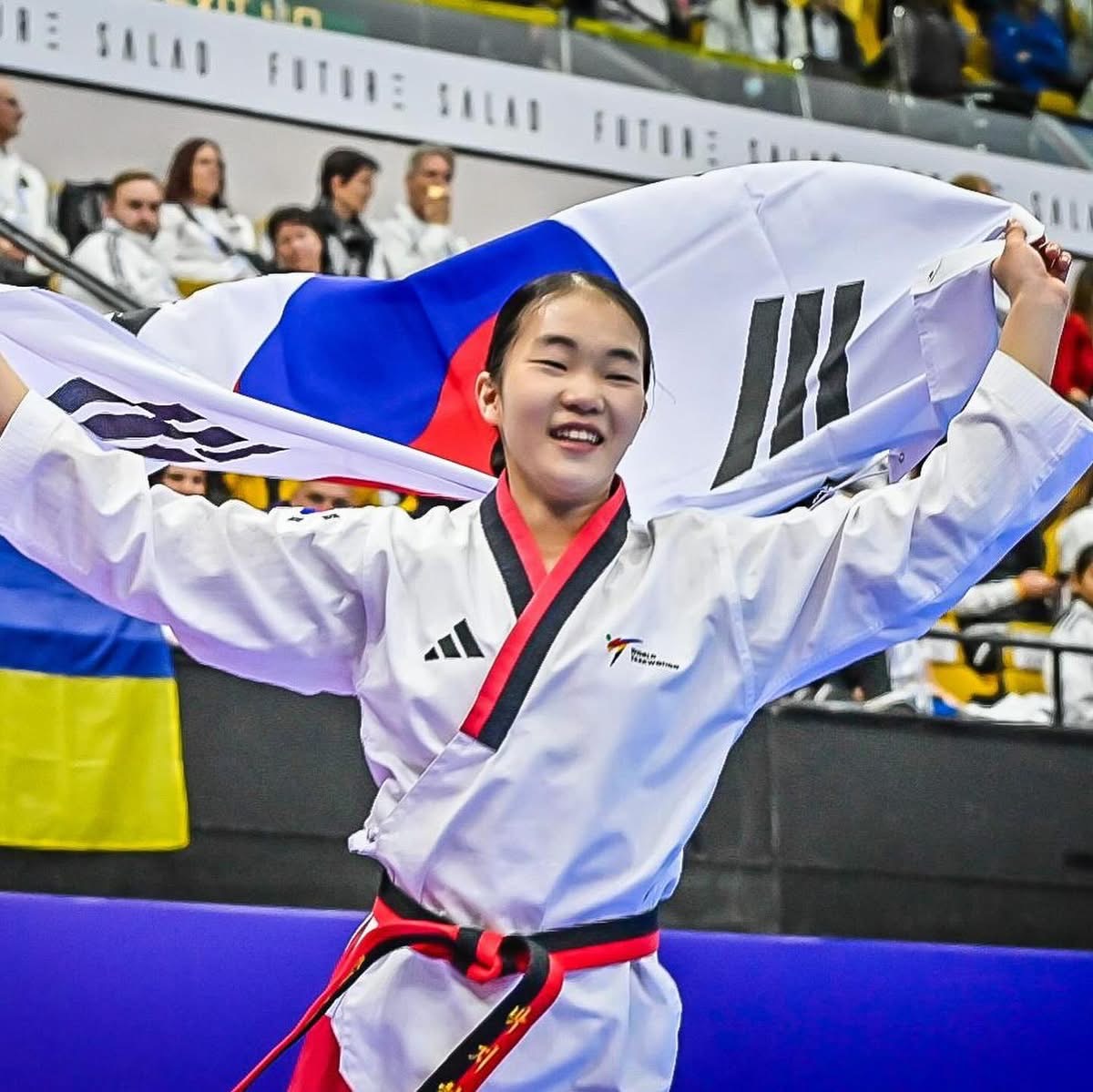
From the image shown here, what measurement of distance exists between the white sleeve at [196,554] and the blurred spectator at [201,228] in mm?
3779

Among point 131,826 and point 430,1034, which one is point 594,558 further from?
point 131,826

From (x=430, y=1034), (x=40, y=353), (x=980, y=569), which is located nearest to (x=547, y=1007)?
(x=430, y=1034)

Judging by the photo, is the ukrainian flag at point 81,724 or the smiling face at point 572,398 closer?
the smiling face at point 572,398

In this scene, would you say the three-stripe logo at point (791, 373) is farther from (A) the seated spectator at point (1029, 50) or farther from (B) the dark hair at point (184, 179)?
(A) the seated spectator at point (1029, 50)

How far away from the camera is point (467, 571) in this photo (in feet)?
5.59

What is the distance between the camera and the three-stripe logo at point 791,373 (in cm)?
224

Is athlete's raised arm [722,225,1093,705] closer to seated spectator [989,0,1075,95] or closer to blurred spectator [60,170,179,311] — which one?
blurred spectator [60,170,179,311]

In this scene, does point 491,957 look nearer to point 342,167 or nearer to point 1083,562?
point 1083,562

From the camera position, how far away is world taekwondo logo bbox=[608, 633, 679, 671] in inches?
63.9

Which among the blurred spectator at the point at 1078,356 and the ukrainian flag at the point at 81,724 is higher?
the blurred spectator at the point at 1078,356

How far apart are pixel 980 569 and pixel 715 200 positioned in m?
0.85

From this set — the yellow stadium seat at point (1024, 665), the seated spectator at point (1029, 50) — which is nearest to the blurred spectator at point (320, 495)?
the yellow stadium seat at point (1024, 665)

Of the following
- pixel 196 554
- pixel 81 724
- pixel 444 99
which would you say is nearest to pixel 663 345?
pixel 196 554

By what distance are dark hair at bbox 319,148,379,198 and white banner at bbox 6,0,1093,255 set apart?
0.93m
